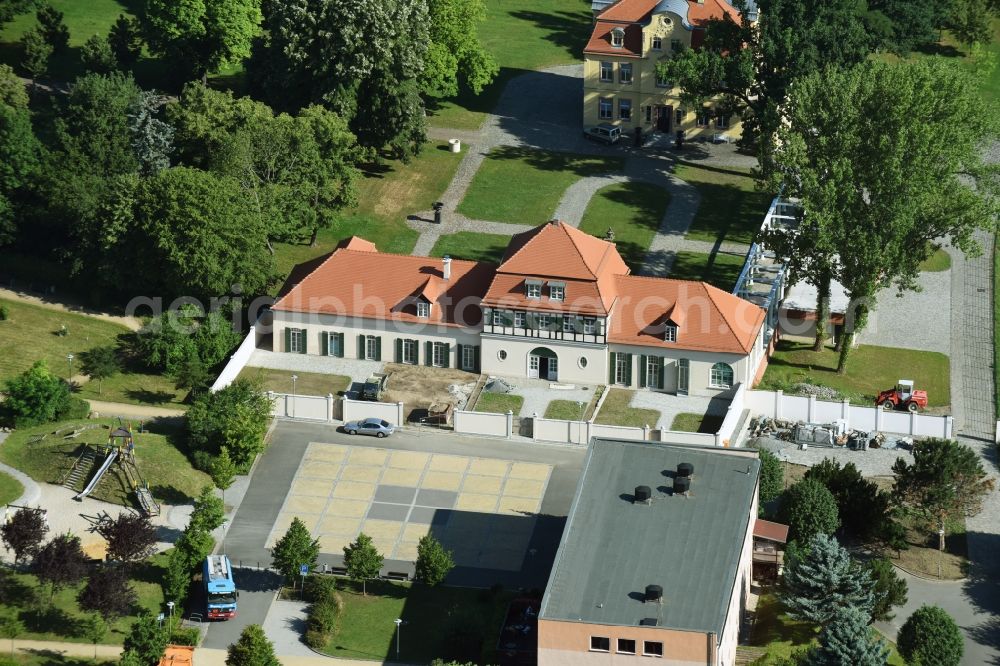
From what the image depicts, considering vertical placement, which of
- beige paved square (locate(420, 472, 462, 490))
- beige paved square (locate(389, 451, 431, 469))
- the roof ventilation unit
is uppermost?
the roof ventilation unit

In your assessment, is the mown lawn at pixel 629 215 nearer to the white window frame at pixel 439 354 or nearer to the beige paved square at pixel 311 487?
the white window frame at pixel 439 354

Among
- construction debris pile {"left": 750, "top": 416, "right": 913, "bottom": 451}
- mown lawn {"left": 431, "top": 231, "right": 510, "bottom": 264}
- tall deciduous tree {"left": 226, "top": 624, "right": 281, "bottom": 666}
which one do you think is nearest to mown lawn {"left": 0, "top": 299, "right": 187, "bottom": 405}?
mown lawn {"left": 431, "top": 231, "right": 510, "bottom": 264}

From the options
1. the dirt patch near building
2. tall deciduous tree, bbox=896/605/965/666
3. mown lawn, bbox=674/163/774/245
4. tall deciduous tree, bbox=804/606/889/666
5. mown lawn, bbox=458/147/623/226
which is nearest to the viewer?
tall deciduous tree, bbox=804/606/889/666

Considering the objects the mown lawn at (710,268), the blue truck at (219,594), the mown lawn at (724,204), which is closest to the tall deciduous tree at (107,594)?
the blue truck at (219,594)

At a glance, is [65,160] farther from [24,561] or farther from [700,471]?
[700,471]

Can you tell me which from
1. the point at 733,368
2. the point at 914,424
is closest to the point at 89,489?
the point at 733,368

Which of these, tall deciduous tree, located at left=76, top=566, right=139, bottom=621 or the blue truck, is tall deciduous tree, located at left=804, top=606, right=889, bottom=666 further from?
tall deciduous tree, located at left=76, top=566, right=139, bottom=621
